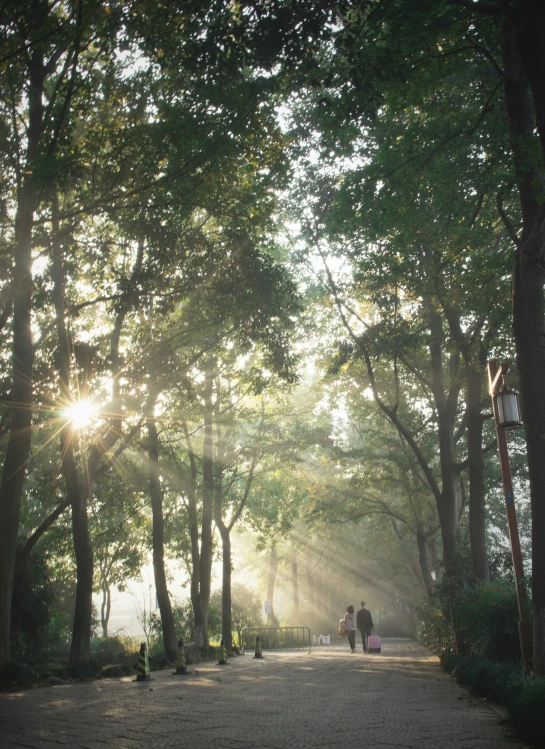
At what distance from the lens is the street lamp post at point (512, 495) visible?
8.91m

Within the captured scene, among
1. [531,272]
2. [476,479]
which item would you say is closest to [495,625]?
[531,272]

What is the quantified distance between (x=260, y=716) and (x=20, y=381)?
31.4 ft

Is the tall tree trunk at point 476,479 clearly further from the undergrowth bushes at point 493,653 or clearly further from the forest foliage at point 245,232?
the undergrowth bushes at point 493,653

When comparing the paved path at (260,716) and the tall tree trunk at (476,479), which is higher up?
the tall tree trunk at (476,479)

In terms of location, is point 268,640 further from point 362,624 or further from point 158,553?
point 158,553

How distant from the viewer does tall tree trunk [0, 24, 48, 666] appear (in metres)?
13.7

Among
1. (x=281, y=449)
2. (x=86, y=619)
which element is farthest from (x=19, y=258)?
(x=281, y=449)

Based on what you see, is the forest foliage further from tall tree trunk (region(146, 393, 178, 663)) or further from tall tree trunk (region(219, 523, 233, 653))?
tall tree trunk (region(219, 523, 233, 653))

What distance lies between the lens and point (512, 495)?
937 centimetres

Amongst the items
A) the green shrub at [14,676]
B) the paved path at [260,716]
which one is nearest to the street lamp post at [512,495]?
the paved path at [260,716]

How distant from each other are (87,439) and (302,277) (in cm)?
1111

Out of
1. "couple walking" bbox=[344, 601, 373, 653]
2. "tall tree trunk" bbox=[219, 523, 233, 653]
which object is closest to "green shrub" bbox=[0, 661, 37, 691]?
"couple walking" bbox=[344, 601, 373, 653]

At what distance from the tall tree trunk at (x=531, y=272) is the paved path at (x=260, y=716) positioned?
202cm

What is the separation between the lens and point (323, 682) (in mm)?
12758
